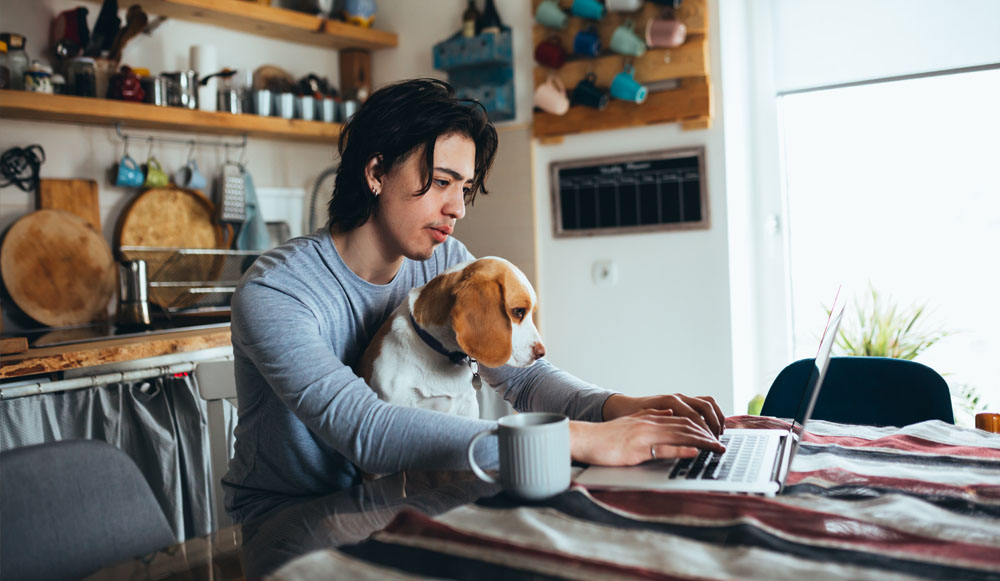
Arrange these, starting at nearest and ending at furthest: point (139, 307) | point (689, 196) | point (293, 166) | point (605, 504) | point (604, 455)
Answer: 1. point (605, 504)
2. point (604, 455)
3. point (139, 307)
4. point (689, 196)
5. point (293, 166)

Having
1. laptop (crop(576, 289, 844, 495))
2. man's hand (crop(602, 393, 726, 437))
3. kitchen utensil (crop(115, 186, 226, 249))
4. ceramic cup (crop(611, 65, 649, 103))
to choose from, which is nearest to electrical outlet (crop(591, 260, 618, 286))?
ceramic cup (crop(611, 65, 649, 103))

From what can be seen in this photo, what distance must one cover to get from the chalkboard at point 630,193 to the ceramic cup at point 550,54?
38 centimetres

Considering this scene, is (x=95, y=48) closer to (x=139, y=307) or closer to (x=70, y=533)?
(x=139, y=307)

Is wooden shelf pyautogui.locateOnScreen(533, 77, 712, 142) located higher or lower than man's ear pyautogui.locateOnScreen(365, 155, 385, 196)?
higher

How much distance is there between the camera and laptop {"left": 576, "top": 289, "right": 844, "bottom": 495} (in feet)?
2.91

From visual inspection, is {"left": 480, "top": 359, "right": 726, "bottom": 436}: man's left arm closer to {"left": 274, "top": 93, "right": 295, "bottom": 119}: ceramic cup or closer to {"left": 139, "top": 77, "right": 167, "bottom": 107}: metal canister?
{"left": 139, "top": 77, "right": 167, "bottom": 107}: metal canister

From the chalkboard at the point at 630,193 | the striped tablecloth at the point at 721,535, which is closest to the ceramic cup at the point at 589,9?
the chalkboard at the point at 630,193

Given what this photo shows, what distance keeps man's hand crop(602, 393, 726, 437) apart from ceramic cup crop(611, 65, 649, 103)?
5.92 ft

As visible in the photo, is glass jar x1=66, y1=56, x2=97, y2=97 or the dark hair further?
glass jar x1=66, y1=56, x2=97, y2=97

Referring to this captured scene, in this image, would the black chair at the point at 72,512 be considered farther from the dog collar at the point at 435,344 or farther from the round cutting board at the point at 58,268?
the round cutting board at the point at 58,268

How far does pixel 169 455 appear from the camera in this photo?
7.55 feet

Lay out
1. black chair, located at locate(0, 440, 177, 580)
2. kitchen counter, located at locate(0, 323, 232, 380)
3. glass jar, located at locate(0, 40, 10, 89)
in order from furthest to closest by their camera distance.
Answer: glass jar, located at locate(0, 40, 10, 89) → kitchen counter, located at locate(0, 323, 232, 380) → black chair, located at locate(0, 440, 177, 580)

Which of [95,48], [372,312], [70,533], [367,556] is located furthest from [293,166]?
[367,556]

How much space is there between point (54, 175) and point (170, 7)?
0.73 metres
